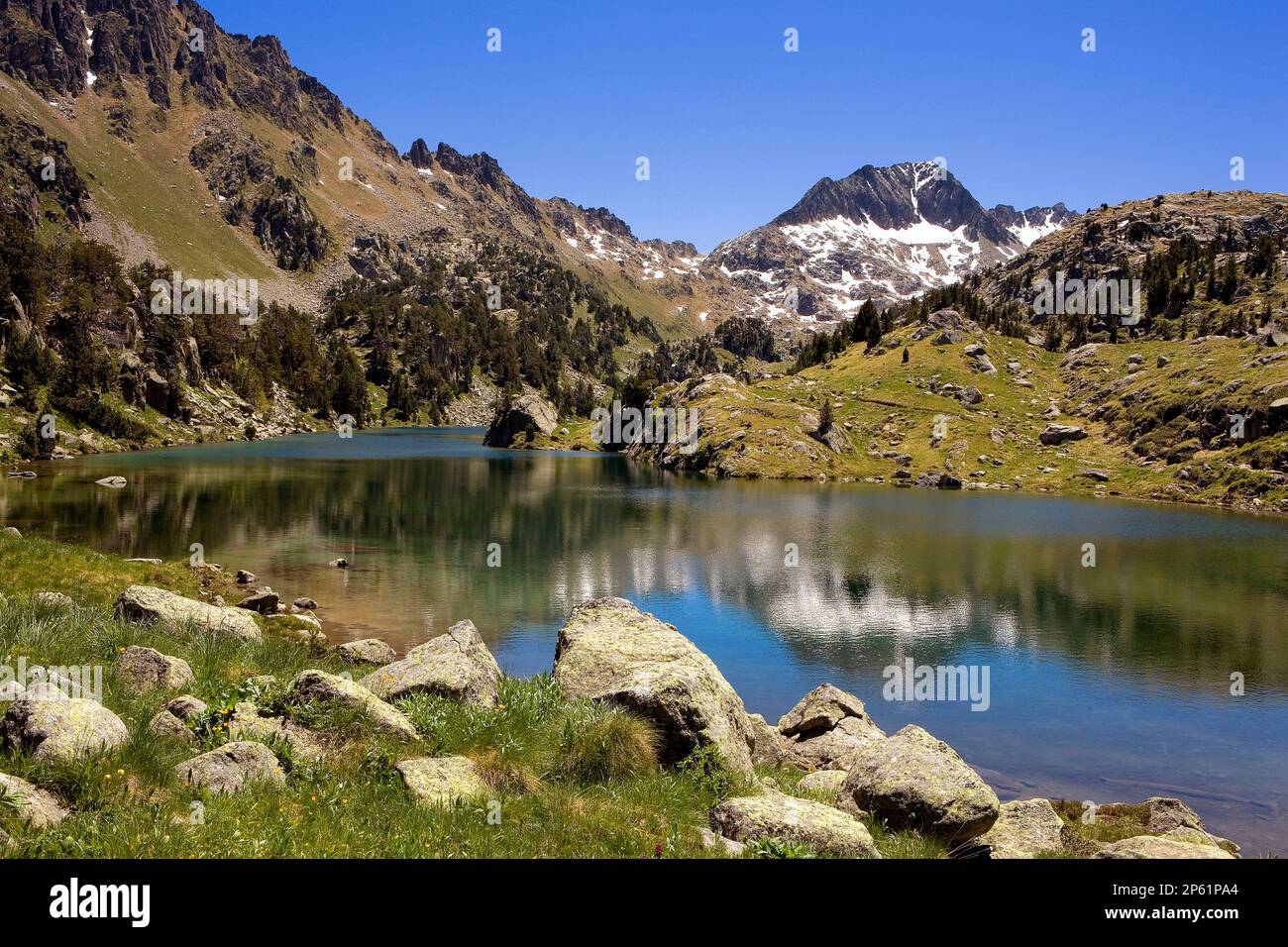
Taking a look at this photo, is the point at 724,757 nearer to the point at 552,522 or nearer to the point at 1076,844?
the point at 1076,844

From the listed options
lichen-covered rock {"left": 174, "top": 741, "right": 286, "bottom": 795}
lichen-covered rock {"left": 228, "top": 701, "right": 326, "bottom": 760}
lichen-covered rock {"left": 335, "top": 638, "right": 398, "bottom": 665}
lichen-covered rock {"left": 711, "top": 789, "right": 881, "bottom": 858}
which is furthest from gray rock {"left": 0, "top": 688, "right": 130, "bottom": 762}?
lichen-covered rock {"left": 335, "top": 638, "right": 398, "bottom": 665}

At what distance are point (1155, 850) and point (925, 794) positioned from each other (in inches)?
186

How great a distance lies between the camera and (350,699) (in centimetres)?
1391

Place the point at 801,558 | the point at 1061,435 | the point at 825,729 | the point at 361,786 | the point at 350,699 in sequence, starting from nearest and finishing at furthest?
1. the point at 361,786
2. the point at 350,699
3. the point at 825,729
4. the point at 801,558
5. the point at 1061,435

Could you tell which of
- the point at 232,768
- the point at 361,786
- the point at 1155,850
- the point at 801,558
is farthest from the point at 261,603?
the point at 801,558

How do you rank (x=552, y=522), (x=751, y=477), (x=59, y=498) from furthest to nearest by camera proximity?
(x=751, y=477)
(x=552, y=522)
(x=59, y=498)

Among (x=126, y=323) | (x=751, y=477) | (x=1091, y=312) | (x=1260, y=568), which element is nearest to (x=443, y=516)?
(x=751, y=477)

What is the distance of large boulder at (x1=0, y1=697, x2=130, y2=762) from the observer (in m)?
10.3

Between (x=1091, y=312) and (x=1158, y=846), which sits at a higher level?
(x=1091, y=312)

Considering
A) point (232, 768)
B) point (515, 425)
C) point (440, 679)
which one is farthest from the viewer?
point (515, 425)

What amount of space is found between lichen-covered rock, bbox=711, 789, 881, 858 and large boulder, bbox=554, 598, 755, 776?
234 centimetres

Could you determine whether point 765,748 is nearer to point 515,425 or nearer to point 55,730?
point 55,730
